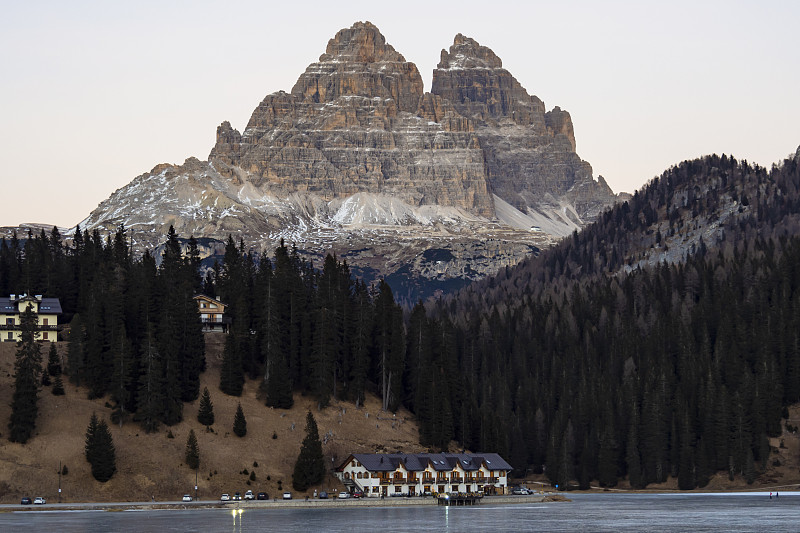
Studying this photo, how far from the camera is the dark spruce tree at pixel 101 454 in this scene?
18138 cm

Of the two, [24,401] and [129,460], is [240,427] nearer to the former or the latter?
[129,460]

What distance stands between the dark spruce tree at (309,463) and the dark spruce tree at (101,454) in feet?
84.0

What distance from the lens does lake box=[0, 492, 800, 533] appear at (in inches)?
6171

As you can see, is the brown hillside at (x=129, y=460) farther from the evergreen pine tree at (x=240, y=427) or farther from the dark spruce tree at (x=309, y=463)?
the dark spruce tree at (x=309, y=463)

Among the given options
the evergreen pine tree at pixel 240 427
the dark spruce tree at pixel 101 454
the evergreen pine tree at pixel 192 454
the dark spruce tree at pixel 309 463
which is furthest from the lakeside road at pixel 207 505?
the evergreen pine tree at pixel 240 427

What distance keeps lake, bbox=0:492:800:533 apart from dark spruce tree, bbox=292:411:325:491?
669 cm

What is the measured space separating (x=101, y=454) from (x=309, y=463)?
94.5 ft

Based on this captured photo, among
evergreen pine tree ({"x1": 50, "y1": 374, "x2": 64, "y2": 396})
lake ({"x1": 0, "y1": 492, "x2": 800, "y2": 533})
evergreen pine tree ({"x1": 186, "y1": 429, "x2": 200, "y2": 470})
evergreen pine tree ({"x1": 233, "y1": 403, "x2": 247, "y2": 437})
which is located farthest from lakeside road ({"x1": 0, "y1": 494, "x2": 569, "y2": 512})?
evergreen pine tree ({"x1": 50, "y1": 374, "x2": 64, "y2": 396})

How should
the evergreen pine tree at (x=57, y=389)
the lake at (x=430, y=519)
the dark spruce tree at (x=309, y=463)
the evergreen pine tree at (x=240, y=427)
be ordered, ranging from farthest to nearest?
the evergreen pine tree at (x=240, y=427) → the evergreen pine tree at (x=57, y=389) → the dark spruce tree at (x=309, y=463) → the lake at (x=430, y=519)

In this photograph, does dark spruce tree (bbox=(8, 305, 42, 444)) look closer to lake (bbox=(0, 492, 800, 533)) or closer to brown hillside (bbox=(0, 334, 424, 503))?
brown hillside (bbox=(0, 334, 424, 503))

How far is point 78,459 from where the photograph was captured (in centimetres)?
18400

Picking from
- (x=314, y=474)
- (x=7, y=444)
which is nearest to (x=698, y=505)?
(x=314, y=474)

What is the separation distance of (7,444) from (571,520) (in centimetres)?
7489

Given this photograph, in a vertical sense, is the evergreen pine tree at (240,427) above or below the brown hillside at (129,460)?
above
